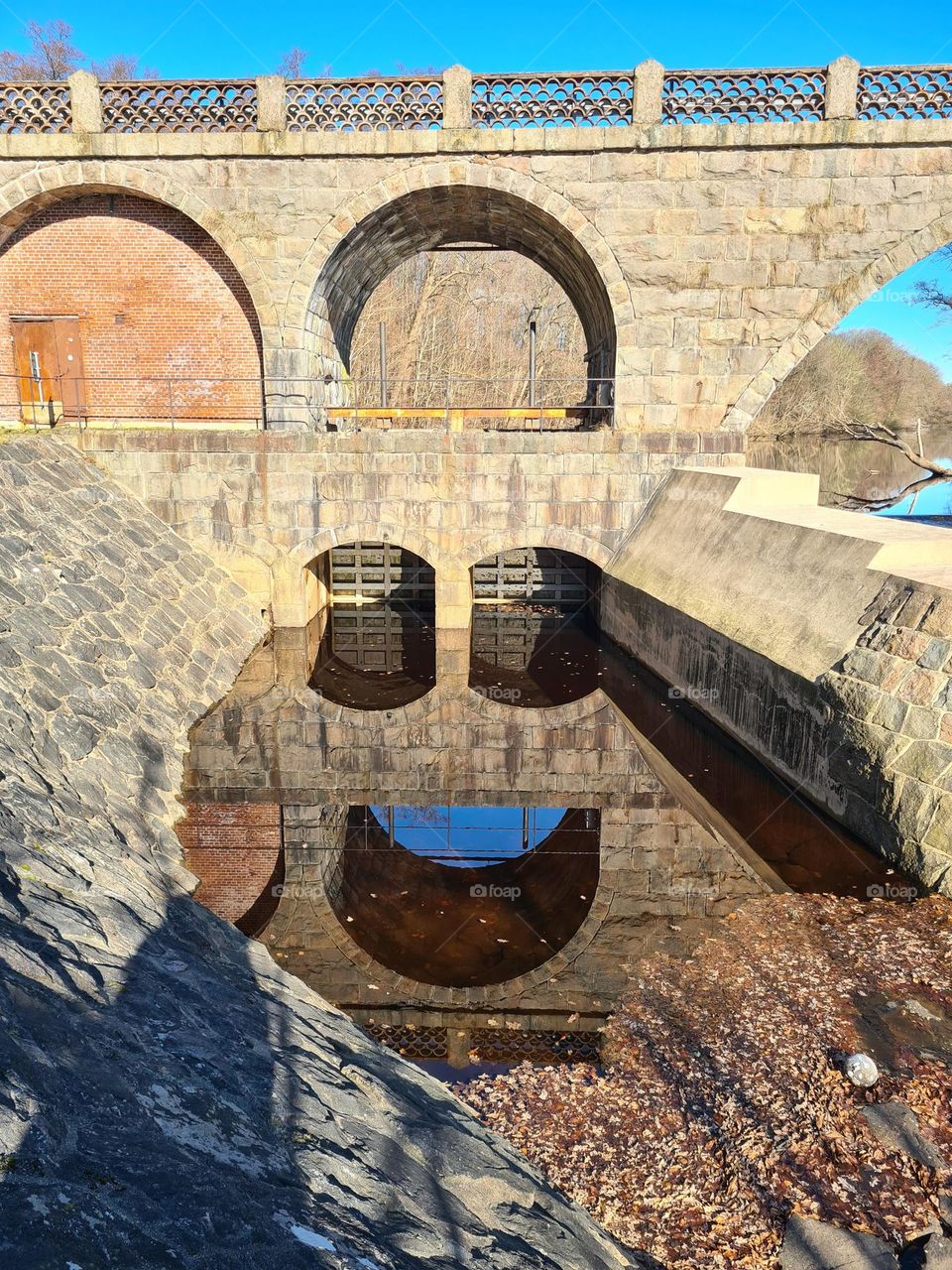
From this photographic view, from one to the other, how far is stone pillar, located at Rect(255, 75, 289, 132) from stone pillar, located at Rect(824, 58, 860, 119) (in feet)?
30.0

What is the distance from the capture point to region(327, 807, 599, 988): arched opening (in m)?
6.72

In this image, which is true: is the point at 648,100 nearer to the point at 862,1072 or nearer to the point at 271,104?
the point at 271,104

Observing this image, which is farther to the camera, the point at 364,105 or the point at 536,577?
the point at 536,577

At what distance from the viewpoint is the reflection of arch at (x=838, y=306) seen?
15.1 m

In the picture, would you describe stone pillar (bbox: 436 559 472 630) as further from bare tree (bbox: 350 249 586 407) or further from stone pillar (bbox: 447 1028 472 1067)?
bare tree (bbox: 350 249 586 407)

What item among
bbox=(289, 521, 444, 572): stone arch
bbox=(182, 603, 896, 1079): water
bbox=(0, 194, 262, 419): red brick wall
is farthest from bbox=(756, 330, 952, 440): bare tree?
bbox=(182, 603, 896, 1079): water

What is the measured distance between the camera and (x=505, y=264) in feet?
131

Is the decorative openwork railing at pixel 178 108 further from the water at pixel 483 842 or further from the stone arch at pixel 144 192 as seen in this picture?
the water at pixel 483 842

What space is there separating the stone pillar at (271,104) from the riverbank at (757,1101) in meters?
15.0

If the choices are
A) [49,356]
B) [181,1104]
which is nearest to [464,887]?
[181,1104]

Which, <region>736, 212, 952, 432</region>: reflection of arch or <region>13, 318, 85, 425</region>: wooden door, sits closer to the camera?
<region>736, 212, 952, 432</region>: reflection of arch

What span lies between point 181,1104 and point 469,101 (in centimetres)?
1599

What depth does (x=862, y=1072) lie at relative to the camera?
4914mm

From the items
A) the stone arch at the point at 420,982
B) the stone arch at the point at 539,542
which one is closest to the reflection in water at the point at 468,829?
the stone arch at the point at 420,982
